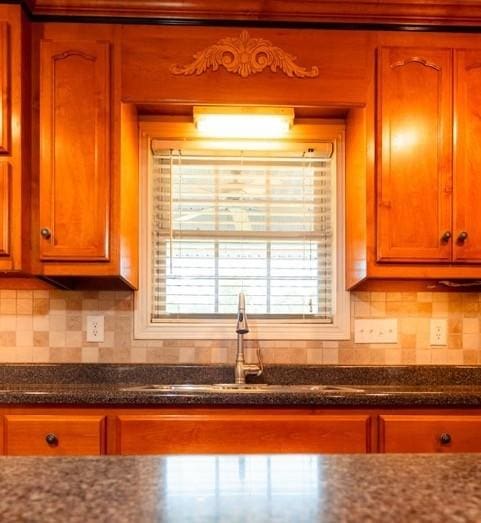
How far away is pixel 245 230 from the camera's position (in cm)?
272

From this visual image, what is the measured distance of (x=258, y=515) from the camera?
59 cm

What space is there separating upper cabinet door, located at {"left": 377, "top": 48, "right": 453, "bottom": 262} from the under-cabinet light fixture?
44 cm

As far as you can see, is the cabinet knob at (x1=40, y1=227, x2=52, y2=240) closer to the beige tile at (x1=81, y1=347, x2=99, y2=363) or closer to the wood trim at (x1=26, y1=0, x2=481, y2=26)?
the beige tile at (x1=81, y1=347, x2=99, y2=363)

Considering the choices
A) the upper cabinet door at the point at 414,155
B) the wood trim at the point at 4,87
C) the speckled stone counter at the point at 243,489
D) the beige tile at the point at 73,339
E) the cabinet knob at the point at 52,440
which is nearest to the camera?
the speckled stone counter at the point at 243,489

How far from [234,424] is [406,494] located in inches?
55.2

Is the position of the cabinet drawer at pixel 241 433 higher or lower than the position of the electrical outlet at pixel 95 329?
lower

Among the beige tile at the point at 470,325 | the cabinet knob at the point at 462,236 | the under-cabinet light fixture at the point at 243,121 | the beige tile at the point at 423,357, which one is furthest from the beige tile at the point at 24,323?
the beige tile at the point at 470,325

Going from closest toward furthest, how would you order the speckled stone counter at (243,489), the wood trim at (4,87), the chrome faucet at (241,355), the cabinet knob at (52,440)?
the speckled stone counter at (243,489), the cabinet knob at (52,440), the wood trim at (4,87), the chrome faucet at (241,355)

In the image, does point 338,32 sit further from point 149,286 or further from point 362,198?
point 149,286

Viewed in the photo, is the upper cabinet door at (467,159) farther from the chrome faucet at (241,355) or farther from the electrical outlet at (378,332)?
the chrome faucet at (241,355)

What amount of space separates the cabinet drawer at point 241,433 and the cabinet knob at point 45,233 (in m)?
0.80

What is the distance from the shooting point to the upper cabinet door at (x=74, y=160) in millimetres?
2229

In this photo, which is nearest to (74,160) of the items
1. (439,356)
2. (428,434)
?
(428,434)

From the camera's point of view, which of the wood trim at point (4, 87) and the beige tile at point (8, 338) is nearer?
the wood trim at point (4, 87)
